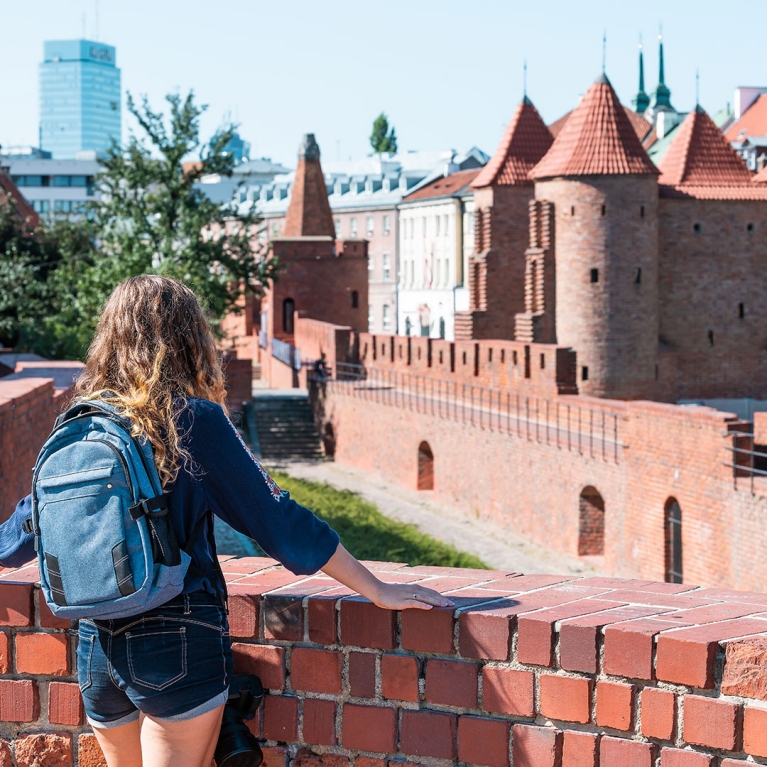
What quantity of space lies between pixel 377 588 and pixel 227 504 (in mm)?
447

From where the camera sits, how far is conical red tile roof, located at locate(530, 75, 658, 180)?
29.7m

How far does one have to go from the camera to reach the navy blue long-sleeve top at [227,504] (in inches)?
111

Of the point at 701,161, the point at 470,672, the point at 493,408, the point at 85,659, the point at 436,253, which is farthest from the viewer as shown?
the point at 436,253

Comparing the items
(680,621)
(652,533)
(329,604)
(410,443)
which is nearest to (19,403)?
(329,604)

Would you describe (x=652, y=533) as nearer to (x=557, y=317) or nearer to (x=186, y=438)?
(x=557, y=317)

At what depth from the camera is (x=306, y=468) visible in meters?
32.7

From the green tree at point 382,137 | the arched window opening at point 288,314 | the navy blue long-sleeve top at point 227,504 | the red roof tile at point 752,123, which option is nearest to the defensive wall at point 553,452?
the arched window opening at point 288,314

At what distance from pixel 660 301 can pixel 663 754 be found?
28887mm

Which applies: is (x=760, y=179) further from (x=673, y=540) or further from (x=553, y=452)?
(x=673, y=540)

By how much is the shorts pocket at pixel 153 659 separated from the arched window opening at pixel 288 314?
42.1 m

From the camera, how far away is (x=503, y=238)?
3478 centimetres

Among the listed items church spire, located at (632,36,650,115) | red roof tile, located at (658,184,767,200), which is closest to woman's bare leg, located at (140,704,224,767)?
red roof tile, located at (658,184,767,200)

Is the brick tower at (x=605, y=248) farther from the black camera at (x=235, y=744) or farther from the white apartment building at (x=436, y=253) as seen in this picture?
the white apartment building at (x=436, y=253)

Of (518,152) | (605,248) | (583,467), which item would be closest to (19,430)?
(583,467)
